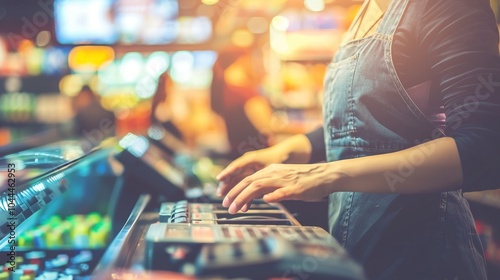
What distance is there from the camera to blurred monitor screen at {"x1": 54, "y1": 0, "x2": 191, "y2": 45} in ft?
14.4

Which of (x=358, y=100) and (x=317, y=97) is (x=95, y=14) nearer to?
(x=317, y=97)

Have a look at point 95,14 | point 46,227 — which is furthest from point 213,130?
point 46,227

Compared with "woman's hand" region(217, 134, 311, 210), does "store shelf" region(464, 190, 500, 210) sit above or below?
below

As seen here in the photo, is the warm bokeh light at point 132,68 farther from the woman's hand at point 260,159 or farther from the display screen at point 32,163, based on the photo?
the woman's hand at point 260,159

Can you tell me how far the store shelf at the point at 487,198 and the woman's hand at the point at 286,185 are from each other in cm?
301

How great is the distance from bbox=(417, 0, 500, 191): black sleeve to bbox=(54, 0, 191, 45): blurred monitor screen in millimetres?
3838

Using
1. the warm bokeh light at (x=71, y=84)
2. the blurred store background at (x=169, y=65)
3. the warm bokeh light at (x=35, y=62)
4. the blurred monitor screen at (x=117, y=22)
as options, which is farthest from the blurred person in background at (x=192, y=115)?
the blurred monitor screen at (x=117, y=22)

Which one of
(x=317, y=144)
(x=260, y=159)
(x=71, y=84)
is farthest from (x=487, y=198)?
(x=71, y=84)

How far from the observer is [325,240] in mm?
908

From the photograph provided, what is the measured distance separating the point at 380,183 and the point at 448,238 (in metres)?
0.33

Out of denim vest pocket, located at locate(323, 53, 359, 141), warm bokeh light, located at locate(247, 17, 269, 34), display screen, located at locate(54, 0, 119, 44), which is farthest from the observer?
warm bokeh light, located at locate(247, 17, 269, 34)

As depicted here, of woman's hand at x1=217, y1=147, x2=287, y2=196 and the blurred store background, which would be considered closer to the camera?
woman's hand at x1=217, y1=147, x2=287, y2=196

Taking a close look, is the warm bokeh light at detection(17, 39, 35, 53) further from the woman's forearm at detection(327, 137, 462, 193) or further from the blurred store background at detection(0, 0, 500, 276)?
the woman's forearm at detection(327, 137, 462, 193)

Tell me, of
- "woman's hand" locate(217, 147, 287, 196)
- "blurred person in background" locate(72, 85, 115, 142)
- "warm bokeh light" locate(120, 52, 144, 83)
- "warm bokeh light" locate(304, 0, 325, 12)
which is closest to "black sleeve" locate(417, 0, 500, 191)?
"woman's hand" locate(217, 147, 287, 196)
